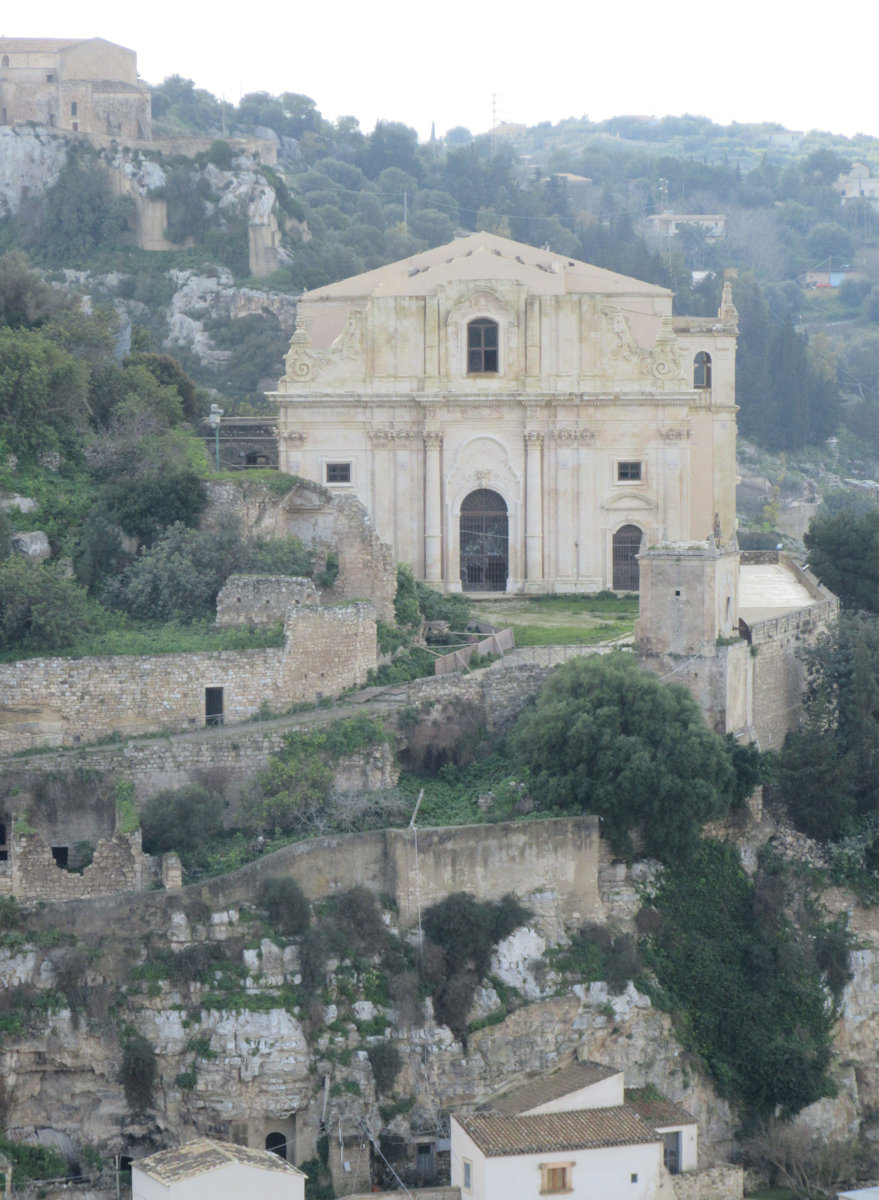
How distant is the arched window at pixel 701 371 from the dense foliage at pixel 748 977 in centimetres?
2092

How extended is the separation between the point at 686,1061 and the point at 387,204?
8741cm

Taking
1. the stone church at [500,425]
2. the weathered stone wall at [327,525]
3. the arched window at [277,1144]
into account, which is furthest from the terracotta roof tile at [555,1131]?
the stone church at [500,425]

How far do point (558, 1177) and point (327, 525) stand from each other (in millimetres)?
15377

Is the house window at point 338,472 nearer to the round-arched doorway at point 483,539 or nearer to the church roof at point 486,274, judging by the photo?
the round-arched doorway at point 483,539

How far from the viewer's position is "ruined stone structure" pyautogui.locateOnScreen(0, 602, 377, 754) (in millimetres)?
36125

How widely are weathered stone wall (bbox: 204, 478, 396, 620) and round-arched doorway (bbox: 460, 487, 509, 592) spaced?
10538 mm

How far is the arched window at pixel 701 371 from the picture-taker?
2243 inches

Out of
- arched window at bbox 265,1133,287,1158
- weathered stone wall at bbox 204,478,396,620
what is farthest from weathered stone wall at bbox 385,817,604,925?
weathered stone wall at bbox 204,478,396,620

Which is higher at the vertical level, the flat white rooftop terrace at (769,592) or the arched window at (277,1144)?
the flat white rooftop terrace at (769,592)

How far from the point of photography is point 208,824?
3491 cm

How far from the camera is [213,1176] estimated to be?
30734 millimetres

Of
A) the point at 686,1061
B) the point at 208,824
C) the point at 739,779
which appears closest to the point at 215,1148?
the point at 208,824

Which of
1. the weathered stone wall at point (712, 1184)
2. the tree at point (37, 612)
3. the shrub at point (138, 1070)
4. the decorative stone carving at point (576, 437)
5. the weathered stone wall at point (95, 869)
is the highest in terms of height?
the decorative stone carving at point (576, 437)

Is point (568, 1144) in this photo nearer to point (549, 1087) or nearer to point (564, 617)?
point (549, 1087)
